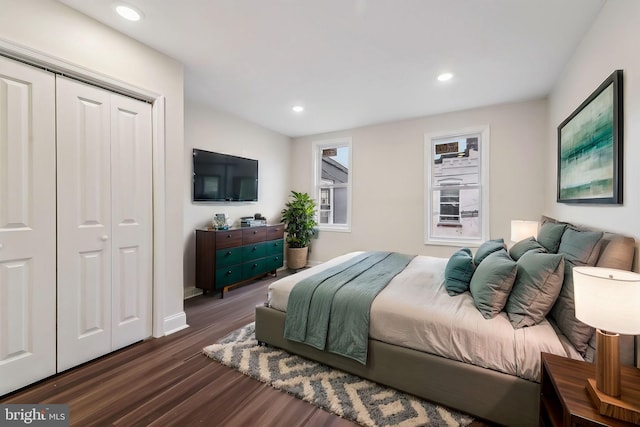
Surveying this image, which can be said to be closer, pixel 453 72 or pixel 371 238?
pixel 453 72

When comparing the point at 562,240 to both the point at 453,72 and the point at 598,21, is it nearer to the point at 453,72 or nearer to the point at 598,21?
the point at 598,21

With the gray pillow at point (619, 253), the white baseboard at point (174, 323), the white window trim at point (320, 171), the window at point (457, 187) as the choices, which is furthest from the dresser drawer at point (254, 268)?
the gray pillow at point (619, 253)

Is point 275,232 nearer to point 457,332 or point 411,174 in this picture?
point 411,174

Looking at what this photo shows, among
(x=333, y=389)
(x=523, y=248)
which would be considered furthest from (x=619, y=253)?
(x=333, y=389)

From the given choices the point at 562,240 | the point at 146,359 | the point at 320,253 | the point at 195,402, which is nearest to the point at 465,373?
the point at 562,240

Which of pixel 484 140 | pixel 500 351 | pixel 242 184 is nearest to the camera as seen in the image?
pixel 500 351

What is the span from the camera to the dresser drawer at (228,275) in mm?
3516

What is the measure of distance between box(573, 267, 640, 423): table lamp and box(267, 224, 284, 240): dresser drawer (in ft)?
12.5

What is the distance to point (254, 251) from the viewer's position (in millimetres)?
4082

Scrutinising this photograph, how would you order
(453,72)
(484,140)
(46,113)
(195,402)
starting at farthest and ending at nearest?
1. (484,140)
2. (453,72)
3. (46,113)
4. (195,402)

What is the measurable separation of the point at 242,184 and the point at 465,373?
373 centimetres

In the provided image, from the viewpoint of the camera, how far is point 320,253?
5.19 m

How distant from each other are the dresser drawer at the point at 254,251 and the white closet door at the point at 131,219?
5.08 feet

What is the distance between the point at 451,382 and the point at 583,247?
111cm
